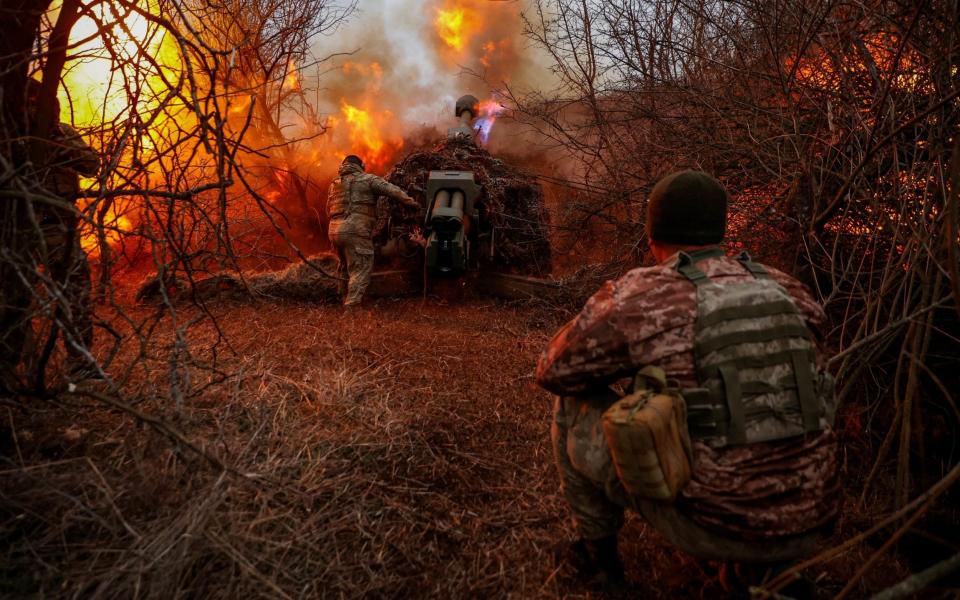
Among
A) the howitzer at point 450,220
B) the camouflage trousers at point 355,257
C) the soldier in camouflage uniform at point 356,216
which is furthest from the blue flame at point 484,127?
the camouflage trousers at point 355,257

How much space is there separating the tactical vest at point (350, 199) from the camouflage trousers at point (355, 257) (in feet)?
0.70

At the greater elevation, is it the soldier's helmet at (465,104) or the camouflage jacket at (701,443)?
the soldier's helmet at (465,104)

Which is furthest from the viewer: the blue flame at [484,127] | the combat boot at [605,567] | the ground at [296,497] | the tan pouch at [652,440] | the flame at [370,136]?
the blue flame at [484,127]

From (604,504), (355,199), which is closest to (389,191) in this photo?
(355,199)

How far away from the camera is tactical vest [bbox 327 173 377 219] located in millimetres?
7609

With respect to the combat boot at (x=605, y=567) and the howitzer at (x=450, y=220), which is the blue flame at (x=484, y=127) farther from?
the combat boot at (x=605, y=567)

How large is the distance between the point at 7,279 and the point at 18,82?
37.5 inches

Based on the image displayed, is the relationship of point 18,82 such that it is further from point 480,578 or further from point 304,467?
point 480,578

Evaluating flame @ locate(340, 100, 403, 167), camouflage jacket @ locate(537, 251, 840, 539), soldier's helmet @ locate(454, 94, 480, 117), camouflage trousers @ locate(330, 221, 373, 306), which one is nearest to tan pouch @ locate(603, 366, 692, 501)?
camouflage jacket @ locate(537, 251, 840, 539)

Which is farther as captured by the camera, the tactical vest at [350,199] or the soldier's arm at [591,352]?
the tactical vest at [350,199]

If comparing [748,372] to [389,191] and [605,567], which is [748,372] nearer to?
[605,567]

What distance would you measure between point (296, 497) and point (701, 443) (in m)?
1.83

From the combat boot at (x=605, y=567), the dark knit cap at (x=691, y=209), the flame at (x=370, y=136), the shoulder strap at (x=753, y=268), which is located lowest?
the combat boot at (x=605, y=567)

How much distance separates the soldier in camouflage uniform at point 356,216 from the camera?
24.8ft
